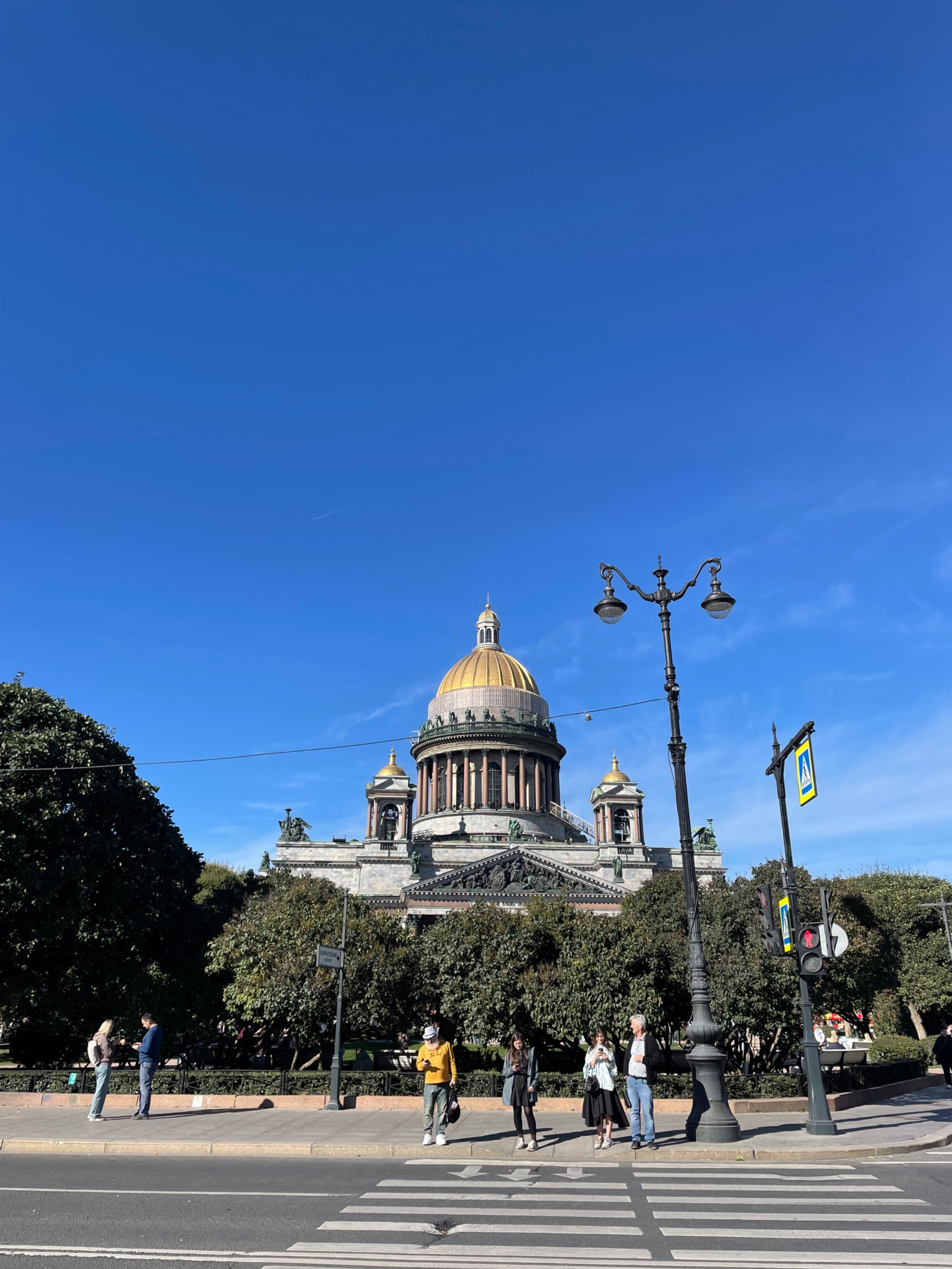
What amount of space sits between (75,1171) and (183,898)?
980 inches

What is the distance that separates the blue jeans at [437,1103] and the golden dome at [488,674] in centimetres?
7516

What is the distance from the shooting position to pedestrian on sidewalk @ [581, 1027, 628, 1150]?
15055 mm

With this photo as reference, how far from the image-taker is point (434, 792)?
88812mm

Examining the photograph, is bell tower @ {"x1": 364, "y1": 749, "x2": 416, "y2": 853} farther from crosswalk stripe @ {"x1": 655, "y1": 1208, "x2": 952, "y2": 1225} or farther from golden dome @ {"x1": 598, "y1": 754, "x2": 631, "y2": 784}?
crosswalk stripe @ {"x1": 655, "y1": 1208, "x2": 952, "y2": 1225}

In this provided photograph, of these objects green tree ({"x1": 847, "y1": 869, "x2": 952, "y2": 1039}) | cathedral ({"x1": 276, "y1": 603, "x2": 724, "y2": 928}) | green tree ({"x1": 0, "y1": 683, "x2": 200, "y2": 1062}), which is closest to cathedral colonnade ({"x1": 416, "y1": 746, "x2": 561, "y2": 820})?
cathedral ({"x1": 276, "y1": 603, "x2": 724, "y2": 928})

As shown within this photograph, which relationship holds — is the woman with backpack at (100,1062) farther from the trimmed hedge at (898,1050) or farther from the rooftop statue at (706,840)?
the rooftop statue at (706,840)

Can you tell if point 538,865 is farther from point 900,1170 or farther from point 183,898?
point 900,1170

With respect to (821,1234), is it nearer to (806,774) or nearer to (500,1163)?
(500,1163)

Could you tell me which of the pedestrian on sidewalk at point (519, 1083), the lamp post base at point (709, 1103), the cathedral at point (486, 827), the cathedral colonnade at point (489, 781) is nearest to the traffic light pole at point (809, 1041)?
the lamp post base at point (709, 1103)

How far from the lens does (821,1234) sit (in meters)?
9.15

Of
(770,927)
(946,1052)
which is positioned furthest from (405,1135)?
(946,1052)

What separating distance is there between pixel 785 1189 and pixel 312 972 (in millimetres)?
17187

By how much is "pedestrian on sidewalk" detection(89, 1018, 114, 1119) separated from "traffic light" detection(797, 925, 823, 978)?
542 inches

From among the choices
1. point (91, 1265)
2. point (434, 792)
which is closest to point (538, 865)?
point (434, 792)
